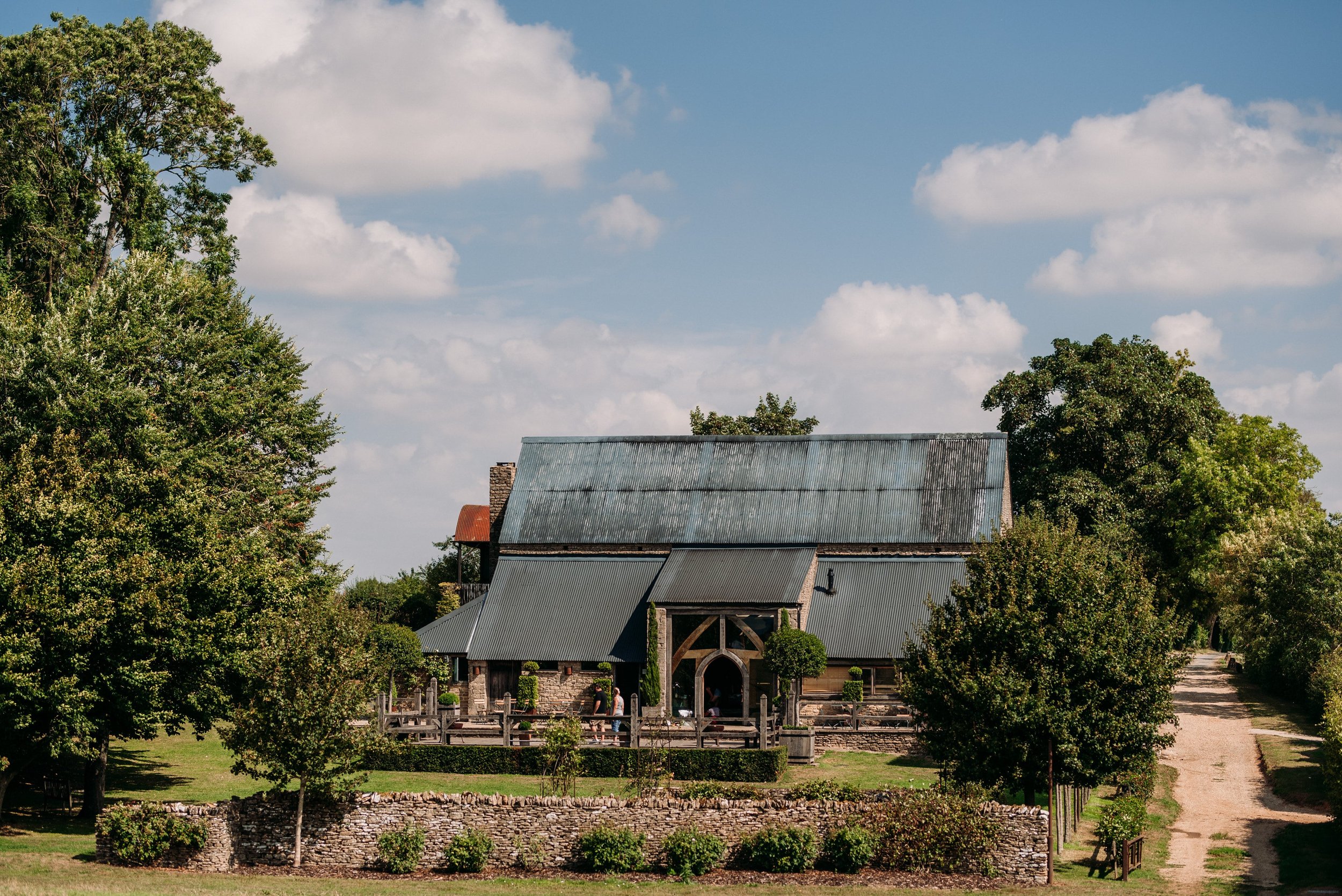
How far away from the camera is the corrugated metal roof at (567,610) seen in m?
40.9

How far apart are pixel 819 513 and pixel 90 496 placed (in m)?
25.7

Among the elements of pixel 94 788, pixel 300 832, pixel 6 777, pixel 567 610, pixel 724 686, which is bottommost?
pixel 300 832

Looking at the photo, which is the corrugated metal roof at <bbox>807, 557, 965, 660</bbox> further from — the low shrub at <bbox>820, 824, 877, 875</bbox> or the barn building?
the low shrub at <bbox>820, 824, 877, 875</bbox>

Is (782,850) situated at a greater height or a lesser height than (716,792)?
lesser

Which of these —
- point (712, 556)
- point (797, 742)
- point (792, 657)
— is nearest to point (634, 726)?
point (797, 742)

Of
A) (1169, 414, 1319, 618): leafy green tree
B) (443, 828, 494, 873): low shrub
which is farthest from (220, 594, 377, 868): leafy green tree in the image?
(1169, 414, 1319, 618): leafy green tree

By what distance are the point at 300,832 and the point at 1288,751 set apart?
2815cm

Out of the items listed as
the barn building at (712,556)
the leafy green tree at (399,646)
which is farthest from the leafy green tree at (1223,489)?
the leafy green tree at (399,646)

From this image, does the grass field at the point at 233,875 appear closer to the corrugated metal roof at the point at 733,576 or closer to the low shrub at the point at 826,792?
the low shrub at the point at 826,792

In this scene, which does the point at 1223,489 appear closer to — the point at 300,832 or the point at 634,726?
the point at 634,726

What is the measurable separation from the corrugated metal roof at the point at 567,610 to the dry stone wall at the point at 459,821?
16.1 m

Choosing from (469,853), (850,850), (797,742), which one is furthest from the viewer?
(797,742)

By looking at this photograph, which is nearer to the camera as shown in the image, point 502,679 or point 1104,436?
point 502,679

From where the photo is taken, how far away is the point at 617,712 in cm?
3550
